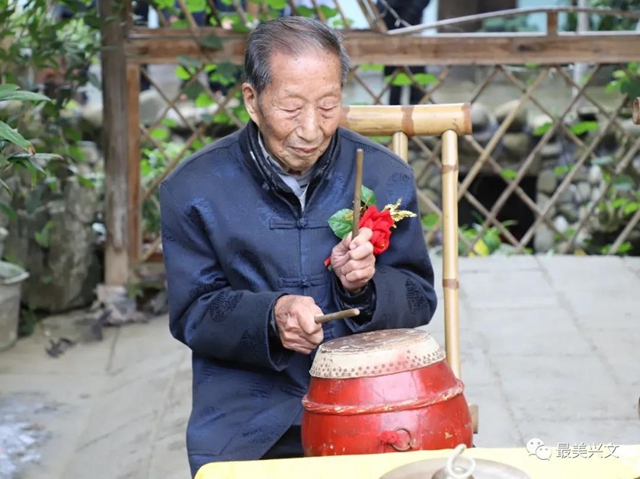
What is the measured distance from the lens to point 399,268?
7.41 ft

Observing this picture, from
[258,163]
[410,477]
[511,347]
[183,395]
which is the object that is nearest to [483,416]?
[511,347]

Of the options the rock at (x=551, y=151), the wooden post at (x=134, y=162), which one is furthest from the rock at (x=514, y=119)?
the wooden post at (x=134, y=162)

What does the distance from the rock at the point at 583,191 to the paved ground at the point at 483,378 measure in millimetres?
2293

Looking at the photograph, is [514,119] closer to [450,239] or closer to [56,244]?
[56,244]

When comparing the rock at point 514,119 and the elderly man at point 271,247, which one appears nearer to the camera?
the elderly man at point 271,247

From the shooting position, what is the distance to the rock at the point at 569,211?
7296 mm

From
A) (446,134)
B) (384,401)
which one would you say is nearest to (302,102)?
(446,134)

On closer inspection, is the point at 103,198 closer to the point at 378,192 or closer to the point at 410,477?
the point at 378,192

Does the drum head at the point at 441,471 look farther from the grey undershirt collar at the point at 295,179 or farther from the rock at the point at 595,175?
the rock at the point at 595,175

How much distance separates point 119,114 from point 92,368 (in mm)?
1156

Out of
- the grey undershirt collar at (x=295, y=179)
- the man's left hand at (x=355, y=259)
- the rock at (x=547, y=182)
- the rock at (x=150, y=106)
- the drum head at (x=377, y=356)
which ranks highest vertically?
the grey undershirt collar at (x=295, y=179)

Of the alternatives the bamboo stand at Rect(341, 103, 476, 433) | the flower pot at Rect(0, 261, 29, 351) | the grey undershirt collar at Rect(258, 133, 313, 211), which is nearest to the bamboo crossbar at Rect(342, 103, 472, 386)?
the bamboo stand at Rect(341, 103, 476, 433)

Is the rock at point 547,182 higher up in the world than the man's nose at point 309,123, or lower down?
lower down

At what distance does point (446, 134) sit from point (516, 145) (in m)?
5.48
